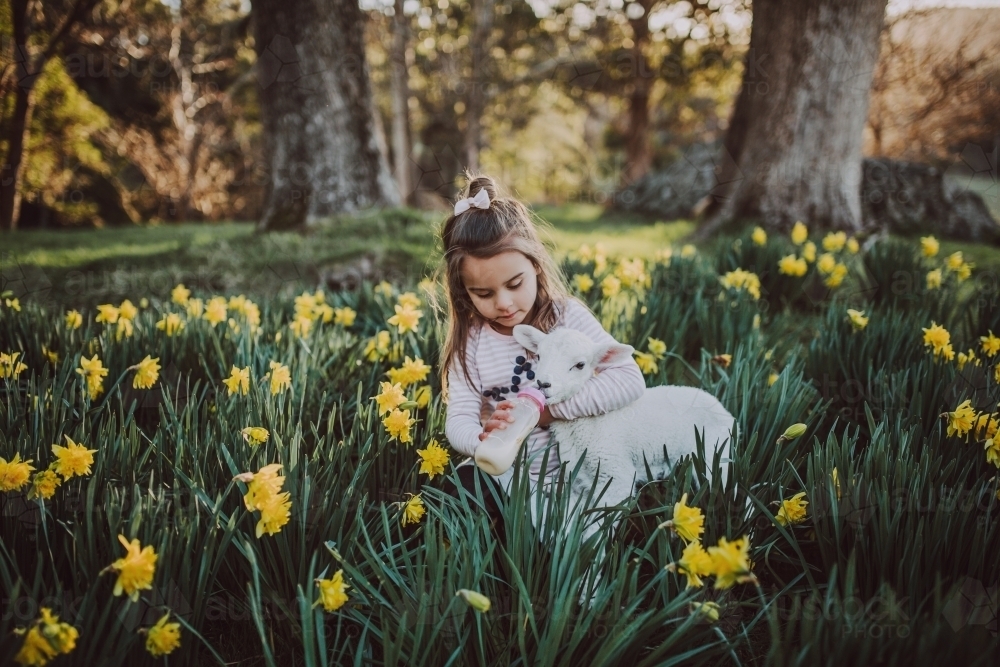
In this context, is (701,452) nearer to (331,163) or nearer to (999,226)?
(331,163)

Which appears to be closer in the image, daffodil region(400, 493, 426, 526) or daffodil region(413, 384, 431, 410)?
daffodil region(400, 493, 426, 526)

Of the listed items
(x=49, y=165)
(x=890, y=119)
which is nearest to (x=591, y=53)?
(x=890, y=119)

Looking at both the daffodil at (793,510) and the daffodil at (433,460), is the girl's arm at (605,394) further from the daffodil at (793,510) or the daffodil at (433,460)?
the daffodil at (793,510)

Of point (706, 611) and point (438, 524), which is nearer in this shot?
point (706, 611)

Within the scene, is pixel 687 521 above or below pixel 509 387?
below

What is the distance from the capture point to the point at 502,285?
1.73 metres

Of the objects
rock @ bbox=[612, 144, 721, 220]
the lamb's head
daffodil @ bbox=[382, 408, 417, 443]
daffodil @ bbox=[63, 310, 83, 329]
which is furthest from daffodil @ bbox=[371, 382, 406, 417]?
rock @ bbox=[612, 144, 721, 220]

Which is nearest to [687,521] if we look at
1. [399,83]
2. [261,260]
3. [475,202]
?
[475,202]

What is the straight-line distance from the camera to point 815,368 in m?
2.41

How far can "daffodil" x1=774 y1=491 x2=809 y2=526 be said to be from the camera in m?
1.40

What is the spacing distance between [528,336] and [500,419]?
0.94 ft

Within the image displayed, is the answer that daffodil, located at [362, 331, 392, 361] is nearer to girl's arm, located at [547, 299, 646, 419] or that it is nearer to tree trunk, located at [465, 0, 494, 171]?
girl's arm, located at [547, 299, 646, 419]

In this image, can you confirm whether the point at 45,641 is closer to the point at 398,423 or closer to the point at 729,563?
the point at 398,423

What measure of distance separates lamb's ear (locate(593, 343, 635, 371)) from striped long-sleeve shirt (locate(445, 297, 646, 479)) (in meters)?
0.03
